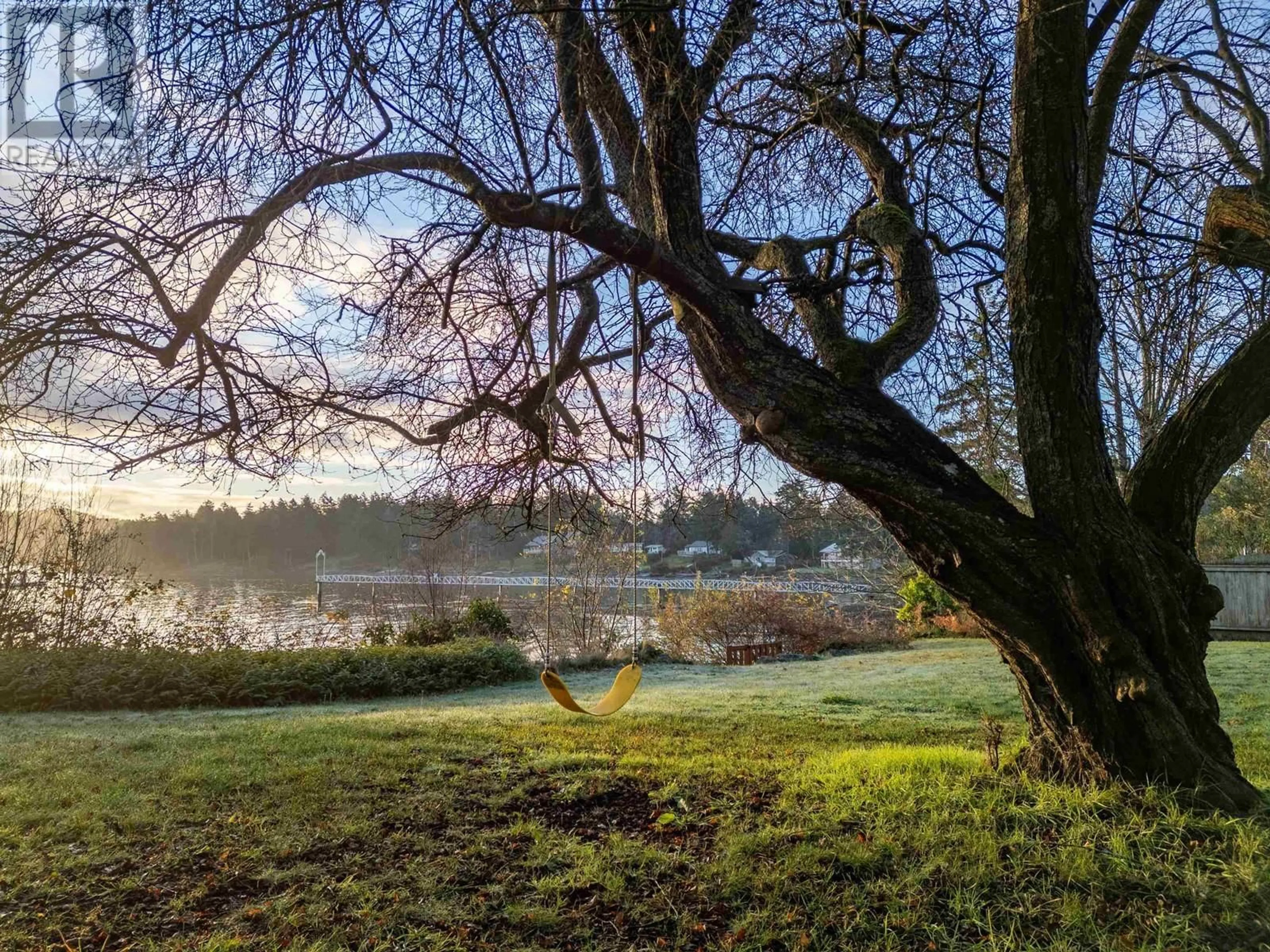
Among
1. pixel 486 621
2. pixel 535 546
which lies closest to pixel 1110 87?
pixel 535 546

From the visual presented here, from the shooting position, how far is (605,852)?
2857 mm

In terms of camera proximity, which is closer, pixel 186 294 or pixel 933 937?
pixel 933 937

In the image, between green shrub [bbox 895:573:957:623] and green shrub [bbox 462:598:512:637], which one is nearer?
green shrub [bbox 462:598:512:637]

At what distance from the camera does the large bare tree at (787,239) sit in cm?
277

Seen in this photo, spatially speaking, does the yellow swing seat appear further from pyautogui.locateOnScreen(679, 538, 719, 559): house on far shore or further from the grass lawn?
pyautogui.locateOnScreen(679, 538, 719, 559): house on far shore

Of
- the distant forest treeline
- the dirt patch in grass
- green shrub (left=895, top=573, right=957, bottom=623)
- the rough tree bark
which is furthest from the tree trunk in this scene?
green shrub (left=895, top=573, right=957, bottom=623)

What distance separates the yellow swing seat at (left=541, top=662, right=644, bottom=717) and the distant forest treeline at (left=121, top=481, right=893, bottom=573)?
1734 millimetres

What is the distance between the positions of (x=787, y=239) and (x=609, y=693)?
270 centimetres

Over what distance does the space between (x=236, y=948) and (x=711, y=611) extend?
41.9 feet

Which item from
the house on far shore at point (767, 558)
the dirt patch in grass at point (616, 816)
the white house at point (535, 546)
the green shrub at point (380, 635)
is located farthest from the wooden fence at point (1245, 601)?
the green shrub at point (380, 635)

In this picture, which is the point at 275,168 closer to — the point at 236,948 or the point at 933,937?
the point at 236,948

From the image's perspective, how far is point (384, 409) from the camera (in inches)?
199

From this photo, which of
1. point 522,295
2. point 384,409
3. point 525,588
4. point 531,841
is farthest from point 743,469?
point 525,588

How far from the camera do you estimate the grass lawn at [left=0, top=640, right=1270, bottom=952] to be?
227cm
